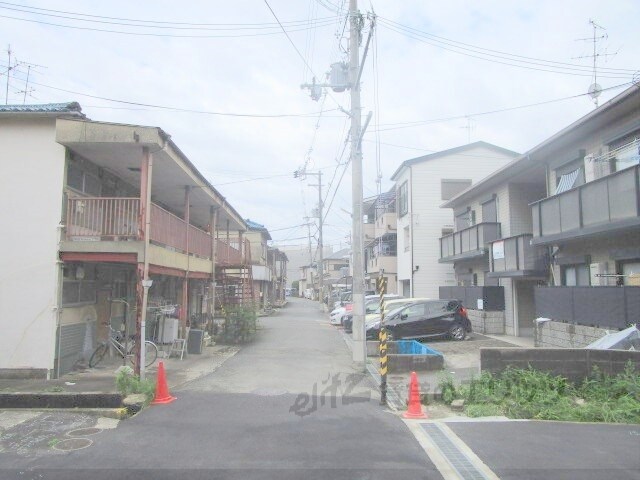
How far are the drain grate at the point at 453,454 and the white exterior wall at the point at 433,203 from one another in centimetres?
2279

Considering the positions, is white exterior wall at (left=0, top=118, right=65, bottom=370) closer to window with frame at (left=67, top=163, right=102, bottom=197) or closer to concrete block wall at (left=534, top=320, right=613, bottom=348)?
window with frame at (left=67, top=163, right=102, bottom=197)

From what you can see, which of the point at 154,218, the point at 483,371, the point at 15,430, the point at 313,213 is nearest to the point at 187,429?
the point at 15,430

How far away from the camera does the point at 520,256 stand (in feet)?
57.4

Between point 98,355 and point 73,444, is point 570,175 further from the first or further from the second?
point 73,444

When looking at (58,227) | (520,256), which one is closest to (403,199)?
(520,256)

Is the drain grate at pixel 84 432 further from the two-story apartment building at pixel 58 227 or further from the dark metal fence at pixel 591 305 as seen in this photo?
the dark metal fence at pixel 591 305

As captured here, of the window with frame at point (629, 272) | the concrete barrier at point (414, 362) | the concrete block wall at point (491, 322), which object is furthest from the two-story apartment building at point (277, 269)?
the window with frame at point (629, 272)

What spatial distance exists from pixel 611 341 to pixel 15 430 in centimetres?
Answer: 1013

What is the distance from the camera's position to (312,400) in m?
8.71

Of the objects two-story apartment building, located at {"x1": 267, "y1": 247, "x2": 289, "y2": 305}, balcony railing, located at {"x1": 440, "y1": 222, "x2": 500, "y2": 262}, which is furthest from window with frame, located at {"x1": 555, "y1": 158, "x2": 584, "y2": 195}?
two-story apartment building, located at {"x1": 267, "y1": 247, "x2": 289, "y2": 305}

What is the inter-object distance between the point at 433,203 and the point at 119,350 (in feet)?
70.6

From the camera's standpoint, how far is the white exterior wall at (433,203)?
29531 mm

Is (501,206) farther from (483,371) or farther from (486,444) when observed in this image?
(486,444)

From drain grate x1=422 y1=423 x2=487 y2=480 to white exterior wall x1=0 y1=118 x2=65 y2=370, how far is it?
25.1 feet
